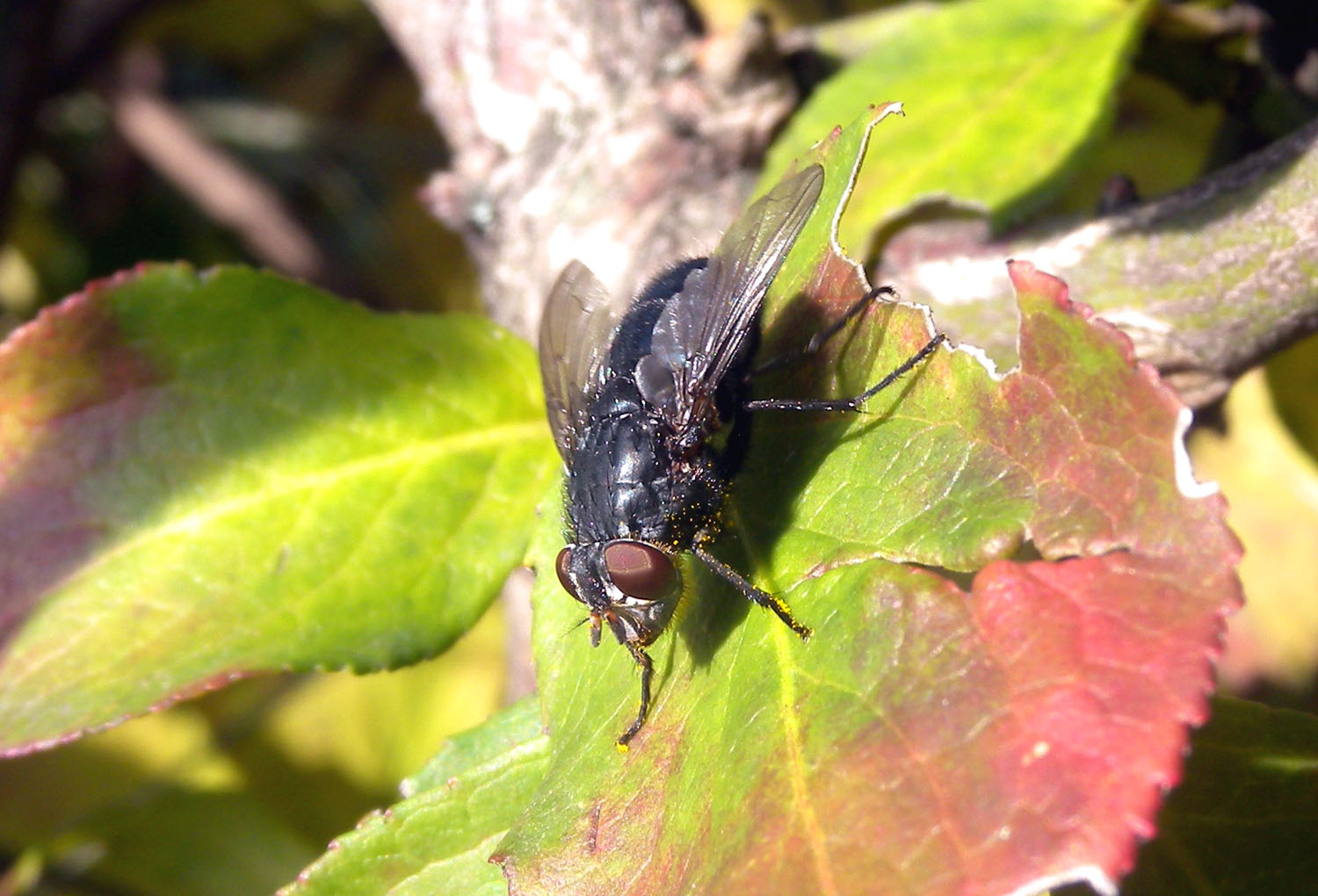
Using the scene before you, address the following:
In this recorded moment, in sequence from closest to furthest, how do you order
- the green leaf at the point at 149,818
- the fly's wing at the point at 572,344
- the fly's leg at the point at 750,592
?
the fly's leg at the point at 750,592 → the fly's wing at the point at 572,344 → the green leaf at the point at 149,818

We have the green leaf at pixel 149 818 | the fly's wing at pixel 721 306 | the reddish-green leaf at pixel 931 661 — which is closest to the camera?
the reddish-green leaf at pixel 931 661

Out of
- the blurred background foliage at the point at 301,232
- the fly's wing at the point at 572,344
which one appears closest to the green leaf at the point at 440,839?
the fly's wing at the point at 572,344

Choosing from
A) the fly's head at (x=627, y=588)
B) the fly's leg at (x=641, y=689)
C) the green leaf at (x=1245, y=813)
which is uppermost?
the fly's head at (x=627, y=588)

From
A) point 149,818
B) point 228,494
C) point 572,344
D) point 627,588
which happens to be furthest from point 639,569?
point 149,818

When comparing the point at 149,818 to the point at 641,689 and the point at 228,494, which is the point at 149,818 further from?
the point at 641,689

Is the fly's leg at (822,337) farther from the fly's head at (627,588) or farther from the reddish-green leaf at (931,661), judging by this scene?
the fly's head at (627,588)

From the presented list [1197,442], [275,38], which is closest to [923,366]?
[1197,442]
